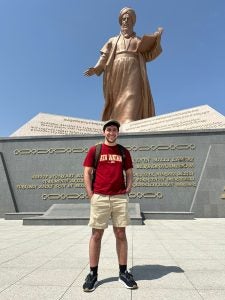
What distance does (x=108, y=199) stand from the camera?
11.0 ft

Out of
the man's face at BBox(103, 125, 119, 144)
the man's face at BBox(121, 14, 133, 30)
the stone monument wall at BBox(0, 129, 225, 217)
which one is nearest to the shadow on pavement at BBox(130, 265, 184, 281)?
the man's face at BBox(103, 125, 119, 144)

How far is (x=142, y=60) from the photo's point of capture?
15.6 m

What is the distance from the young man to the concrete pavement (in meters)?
0.31

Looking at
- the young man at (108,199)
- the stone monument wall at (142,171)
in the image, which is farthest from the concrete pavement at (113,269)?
the stone monument wall at (142,171)

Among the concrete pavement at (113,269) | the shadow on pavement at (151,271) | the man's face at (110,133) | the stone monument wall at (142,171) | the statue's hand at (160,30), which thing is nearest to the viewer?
the concrete pavement at (113,269)

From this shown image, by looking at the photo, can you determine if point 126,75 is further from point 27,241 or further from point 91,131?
point 27,241

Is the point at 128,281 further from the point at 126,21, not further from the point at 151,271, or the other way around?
the point at 126,21

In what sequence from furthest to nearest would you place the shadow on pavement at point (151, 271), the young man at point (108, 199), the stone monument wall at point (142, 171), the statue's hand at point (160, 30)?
the statue's hand at point (160, 30) < the stone monument wall at point (142, 171) < the shadow on pavement at point (151, 271) < the young man at point (108, 199)

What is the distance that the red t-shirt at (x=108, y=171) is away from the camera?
3383 millimetres

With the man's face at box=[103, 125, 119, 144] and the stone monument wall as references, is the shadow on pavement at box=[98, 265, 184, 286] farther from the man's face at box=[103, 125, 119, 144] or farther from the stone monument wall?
the stone monument wall

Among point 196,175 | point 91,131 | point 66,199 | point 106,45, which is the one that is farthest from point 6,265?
point 106,45

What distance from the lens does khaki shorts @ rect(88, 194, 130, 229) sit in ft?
10.9

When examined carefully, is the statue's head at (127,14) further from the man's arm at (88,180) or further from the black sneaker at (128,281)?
the black sneaker at (128,281)

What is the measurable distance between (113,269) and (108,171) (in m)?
1.30
